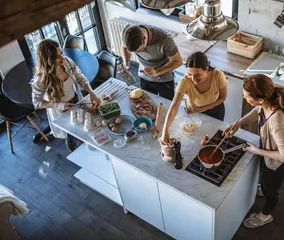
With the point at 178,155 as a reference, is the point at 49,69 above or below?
above

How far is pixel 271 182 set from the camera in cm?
259

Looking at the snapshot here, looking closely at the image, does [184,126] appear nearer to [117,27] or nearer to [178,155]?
[178,155]

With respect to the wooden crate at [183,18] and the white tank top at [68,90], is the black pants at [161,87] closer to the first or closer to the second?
the white tank top at [68,90]

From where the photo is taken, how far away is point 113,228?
3229 mm

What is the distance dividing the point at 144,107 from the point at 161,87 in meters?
0.47

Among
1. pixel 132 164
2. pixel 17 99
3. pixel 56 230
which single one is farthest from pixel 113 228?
pixel 17 99

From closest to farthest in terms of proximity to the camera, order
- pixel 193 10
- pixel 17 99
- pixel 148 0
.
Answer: pixel 148 0
pixel 17 99
pixel 193 10

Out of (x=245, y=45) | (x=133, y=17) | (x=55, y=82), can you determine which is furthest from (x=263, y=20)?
(x=55, y=82)

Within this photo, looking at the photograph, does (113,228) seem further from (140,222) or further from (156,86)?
(156,86)

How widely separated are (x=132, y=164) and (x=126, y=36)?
0.93 meters

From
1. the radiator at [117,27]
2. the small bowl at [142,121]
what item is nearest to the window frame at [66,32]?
the radiator at [117,27]

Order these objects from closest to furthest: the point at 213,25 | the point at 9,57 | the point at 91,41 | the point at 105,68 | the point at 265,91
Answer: the point at 213,25
the point at 265,91
the point at 105,68
the point at 9,57
the point at 91,41

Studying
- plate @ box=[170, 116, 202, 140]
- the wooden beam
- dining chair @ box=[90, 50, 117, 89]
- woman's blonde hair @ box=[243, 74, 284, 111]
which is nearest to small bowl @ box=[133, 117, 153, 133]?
plate @ box=[170, 116, 202, 140]

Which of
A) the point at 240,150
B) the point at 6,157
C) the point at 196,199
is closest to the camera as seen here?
the point at 196,199
